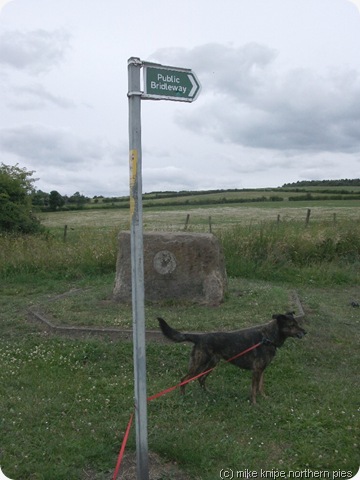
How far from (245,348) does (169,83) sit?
3089 millimetres

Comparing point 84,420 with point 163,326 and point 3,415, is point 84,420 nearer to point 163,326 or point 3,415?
point 3,415

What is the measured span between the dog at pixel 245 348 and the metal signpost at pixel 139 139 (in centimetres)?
185

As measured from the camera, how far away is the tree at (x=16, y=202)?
57.8 ft

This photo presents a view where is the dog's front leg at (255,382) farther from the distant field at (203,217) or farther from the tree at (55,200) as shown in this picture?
the tree at (55,200)

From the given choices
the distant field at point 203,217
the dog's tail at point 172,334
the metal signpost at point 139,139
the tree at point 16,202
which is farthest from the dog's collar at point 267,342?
the distant field at point 203,217

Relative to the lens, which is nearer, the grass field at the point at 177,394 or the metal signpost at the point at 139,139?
the metal signpost at the point at 139,139

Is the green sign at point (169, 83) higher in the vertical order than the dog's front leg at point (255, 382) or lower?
higher

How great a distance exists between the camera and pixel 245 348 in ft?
17.5

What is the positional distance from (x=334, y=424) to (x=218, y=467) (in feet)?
4.45

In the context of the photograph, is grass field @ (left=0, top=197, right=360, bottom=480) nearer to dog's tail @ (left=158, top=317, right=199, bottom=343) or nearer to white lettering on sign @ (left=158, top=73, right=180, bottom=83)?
dog's tail @ (left=158, top=317, right=199, bottom=343)

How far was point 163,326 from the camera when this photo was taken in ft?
15.7

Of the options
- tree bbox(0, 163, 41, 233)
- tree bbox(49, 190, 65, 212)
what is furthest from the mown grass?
tree bbox(49, 190, 65, 212)

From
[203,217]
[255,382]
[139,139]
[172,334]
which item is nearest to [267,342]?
[255,382]

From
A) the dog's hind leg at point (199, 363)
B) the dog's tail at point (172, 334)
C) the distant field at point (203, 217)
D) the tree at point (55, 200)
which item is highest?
the tree at point (55, 200)
